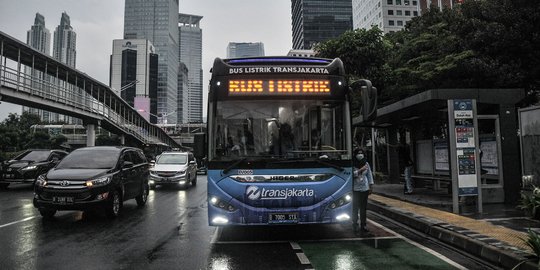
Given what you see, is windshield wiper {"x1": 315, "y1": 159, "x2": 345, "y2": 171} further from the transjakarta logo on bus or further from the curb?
the curb

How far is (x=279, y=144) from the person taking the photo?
23.2 feet

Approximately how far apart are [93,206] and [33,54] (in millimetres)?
22865

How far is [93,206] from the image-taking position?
926 cm

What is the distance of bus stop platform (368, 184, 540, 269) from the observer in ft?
19.5

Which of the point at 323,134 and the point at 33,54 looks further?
the point at 33,54

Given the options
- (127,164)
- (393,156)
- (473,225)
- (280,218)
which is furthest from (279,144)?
(393,156)

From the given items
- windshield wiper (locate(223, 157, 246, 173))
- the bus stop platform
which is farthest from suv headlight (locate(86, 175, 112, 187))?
the bus stop platform

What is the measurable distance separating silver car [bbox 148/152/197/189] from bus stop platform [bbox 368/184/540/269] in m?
9.57

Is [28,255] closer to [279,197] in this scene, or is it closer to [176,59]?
[279,197]

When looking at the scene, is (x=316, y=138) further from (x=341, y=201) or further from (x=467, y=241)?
(x=467, y=241)

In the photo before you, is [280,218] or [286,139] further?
[286,139]

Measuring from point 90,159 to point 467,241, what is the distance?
8.72 meters

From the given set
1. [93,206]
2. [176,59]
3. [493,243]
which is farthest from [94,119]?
[176,59]

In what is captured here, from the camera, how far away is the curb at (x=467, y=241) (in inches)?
222
